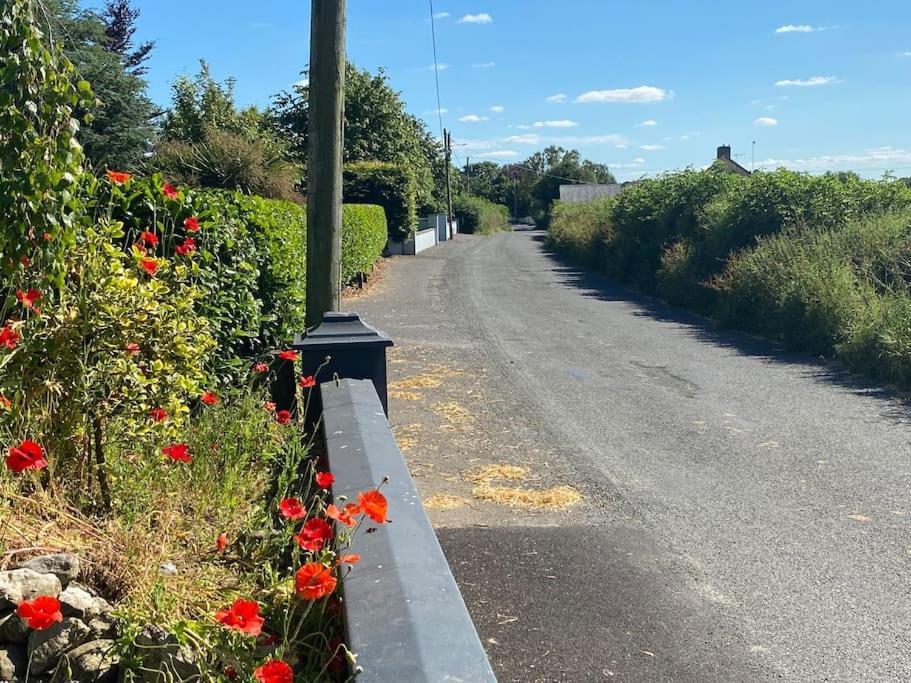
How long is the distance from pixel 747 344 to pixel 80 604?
12.3m

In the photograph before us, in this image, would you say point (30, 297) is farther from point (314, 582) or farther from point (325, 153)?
point (325, 153)

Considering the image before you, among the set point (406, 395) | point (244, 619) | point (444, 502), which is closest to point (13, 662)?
point (244, 619)

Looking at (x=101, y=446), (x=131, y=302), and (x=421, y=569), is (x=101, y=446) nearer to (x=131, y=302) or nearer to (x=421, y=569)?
(x=131, y=302)

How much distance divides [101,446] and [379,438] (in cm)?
114

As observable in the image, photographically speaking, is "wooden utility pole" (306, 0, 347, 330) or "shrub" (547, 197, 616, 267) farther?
"shrub" (547, 197, 616, 267)

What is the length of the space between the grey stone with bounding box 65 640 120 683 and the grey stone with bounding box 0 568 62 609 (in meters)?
0.18

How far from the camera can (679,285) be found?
19391mm

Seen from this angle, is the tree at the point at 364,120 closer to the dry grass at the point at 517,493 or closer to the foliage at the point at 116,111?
the foliage at the point at 116,111

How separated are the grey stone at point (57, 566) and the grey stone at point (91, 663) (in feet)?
0.74

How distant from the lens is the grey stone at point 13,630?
2361mm

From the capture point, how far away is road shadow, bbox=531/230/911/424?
362 inches

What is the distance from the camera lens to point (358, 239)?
21.6 metres


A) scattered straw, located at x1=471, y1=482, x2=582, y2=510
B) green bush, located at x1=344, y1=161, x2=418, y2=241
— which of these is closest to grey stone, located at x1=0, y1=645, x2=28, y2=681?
scattered straw, located at x1=471, y1=482, x2=582, y2=510

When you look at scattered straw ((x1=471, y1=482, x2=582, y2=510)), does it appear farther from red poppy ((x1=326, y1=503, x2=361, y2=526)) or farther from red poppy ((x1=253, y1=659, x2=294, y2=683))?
red poppy ((x1=253, y1=659, x2=294, y2=683))
